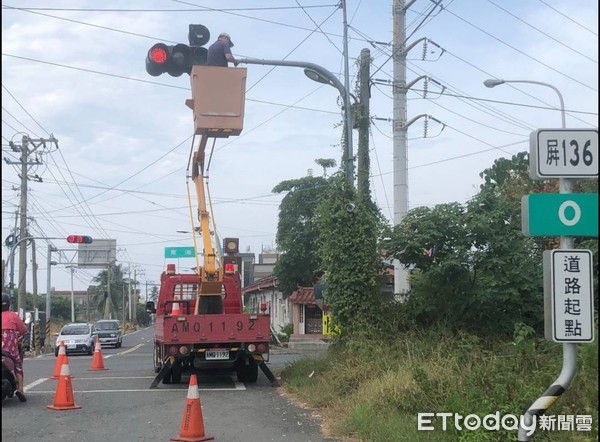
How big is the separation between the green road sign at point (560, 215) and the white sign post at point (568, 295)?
0.18 metres

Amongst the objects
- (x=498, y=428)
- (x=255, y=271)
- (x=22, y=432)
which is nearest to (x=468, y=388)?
(x=498, y=428)

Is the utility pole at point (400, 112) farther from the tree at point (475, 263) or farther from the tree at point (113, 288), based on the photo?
the tree at point (113, 288)

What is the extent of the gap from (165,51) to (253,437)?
5.40 meters

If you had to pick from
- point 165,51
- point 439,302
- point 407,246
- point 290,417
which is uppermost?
point 165,51

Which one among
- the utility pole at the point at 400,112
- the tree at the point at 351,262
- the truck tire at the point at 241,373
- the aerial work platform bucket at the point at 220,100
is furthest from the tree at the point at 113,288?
the aerial work platform bucket at the point at 220,100

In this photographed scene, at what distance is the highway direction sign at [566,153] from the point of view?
5.78 m

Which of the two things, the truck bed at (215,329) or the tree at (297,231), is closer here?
the truck bed at (215,329)

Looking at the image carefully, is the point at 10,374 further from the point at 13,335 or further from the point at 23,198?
the point at 23,198

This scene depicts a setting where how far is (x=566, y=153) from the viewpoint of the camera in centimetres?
579

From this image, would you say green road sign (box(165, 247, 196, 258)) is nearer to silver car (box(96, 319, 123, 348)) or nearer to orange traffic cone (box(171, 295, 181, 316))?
silver car (box(96, 319, 123, 348))

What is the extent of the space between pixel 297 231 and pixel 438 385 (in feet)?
78.6

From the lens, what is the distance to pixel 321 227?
15.6m

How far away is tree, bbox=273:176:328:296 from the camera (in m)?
33.4

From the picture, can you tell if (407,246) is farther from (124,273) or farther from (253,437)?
(124,273)
